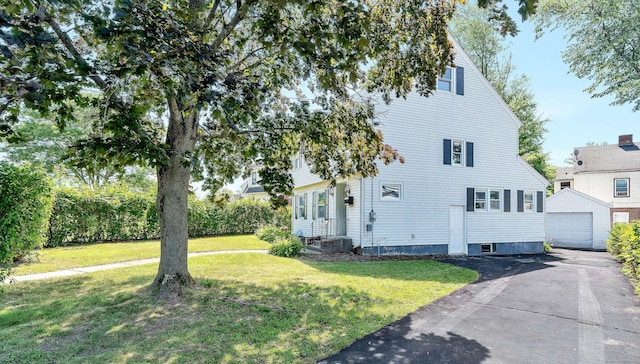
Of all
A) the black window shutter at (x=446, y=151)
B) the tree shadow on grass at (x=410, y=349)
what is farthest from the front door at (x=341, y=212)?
the tree shadow on grass at (x=410, y=349)

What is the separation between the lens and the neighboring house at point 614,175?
23.1m

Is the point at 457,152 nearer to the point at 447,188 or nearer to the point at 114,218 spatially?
the point at 447,188

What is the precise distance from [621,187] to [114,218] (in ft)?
106

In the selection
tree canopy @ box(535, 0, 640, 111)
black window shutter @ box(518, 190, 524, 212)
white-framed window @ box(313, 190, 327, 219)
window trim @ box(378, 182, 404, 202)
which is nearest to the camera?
tree canopy @ box(535, 0, 640, 111)

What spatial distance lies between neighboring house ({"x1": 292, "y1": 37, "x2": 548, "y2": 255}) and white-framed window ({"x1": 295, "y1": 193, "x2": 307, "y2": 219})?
4.51 feet

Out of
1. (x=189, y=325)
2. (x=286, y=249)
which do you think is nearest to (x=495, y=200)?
(x=286, y=249)

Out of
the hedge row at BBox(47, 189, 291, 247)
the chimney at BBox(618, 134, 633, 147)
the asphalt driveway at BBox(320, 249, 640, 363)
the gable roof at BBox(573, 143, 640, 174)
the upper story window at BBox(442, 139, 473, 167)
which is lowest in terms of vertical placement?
the asphalt driveway at BBox(320, 249, 640, 363)

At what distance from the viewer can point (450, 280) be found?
8664 mm

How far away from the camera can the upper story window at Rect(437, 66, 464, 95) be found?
14824 mm

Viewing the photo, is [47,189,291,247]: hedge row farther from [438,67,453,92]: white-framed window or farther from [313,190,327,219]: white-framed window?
[438,67,453,92]: white-framed window

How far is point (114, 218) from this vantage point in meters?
14.9

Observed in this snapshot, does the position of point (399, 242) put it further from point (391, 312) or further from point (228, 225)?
point (228, 225)

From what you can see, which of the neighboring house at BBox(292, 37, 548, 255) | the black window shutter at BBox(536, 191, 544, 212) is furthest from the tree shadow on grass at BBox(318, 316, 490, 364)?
the black window shutter at BBox(536, 191, 544, 212)

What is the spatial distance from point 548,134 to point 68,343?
102 feet
